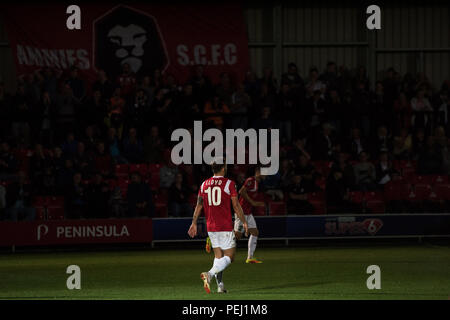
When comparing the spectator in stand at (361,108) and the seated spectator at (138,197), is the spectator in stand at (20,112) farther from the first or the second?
the spectator in stand at (361,108)

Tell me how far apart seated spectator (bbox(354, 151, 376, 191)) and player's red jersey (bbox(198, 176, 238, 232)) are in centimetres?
1047

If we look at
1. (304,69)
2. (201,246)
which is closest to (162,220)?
(201,246)

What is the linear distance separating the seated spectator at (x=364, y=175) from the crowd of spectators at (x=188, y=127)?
0.03m

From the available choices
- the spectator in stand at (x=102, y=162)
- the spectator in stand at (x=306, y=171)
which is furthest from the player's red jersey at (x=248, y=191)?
the spectator in stand at (x=102, y=162)

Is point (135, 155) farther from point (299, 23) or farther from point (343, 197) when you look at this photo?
point (299, 23)

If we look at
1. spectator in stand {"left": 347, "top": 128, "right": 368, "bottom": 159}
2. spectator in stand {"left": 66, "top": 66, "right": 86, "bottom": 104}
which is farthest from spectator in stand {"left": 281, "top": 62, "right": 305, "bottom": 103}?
spectator in stand {"left": 66, "top": 66, "right": 86, "bottom": 104}

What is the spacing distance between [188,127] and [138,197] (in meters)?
2.96

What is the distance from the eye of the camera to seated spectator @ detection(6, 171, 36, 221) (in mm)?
19906

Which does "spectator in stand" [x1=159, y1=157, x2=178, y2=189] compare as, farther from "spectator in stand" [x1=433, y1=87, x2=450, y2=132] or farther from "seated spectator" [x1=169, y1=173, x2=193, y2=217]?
"spectator in stand" [x1=433, y1=87, x2=450, y2=132]

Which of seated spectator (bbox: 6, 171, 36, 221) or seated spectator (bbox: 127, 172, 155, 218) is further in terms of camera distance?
seated spectator (bbox: 127, 172, 155, 218)

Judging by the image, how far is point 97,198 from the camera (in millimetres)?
19984

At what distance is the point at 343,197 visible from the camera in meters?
21.1

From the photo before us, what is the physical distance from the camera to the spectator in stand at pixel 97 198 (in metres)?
19.9

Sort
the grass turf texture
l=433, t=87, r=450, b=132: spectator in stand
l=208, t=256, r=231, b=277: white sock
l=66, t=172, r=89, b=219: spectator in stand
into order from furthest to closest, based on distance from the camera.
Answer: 1. l=433, t=87, r=450, b=132: spectator in stand
2. l=66, t=172, r=89, b=219: spectator in stand
3. the grass turf texture
4. l=208, t=256, r=231, b=277: white sock
